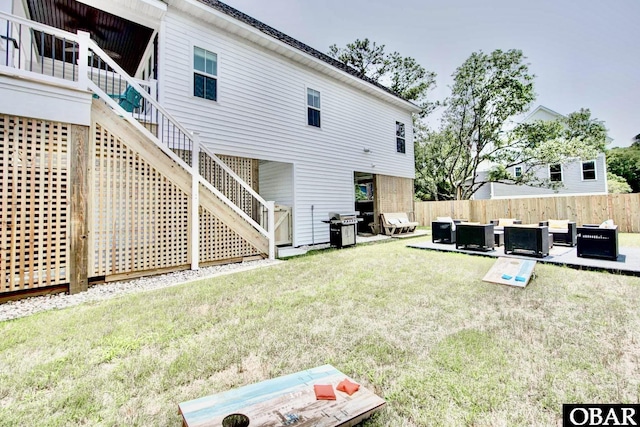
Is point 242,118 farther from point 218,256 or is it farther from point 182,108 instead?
point 218,256

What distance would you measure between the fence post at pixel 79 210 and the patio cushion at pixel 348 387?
466 centimetres

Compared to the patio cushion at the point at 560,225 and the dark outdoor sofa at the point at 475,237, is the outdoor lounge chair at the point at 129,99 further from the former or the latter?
the patio cushion at the point at 560,225

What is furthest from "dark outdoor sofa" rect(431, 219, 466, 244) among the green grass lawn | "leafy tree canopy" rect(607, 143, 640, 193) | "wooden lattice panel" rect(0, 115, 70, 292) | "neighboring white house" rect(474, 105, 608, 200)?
"leafy tree canopy" rect(607, 143, 640, 193)

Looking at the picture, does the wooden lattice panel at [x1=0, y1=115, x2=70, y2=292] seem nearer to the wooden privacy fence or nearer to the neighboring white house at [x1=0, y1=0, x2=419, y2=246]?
the neighboring white house at [x1=0, y1=0, x2=419, y2=246]

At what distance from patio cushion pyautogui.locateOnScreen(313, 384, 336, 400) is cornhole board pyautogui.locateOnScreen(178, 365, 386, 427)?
2cm

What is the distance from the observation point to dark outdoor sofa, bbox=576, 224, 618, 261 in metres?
6.08

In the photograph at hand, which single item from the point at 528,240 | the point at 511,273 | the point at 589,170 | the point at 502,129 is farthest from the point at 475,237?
the point at 589,170

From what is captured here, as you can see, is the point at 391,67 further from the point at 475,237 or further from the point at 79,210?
the point at 79,210

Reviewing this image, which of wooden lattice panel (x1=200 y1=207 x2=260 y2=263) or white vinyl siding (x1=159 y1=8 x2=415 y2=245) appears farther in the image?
white vinyl siding (x1=159 y1=8 x2=415 y2=245)

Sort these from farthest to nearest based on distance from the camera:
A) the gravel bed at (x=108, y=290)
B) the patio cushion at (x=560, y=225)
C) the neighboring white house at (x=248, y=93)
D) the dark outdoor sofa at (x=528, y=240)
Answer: the patio cushion at (x=560, y=225)
the neighboring white house at (x=248, y=93)
the dark outdoor sofa at (x=528, y=240)
the gravel bed at (x=108, y=290)

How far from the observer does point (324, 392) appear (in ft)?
5.91

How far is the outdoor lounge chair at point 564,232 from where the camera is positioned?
8125mm

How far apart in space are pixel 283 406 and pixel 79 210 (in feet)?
15.5

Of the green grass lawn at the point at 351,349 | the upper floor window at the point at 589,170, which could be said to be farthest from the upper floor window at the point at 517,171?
the green grass lawn at the point at 351,349
